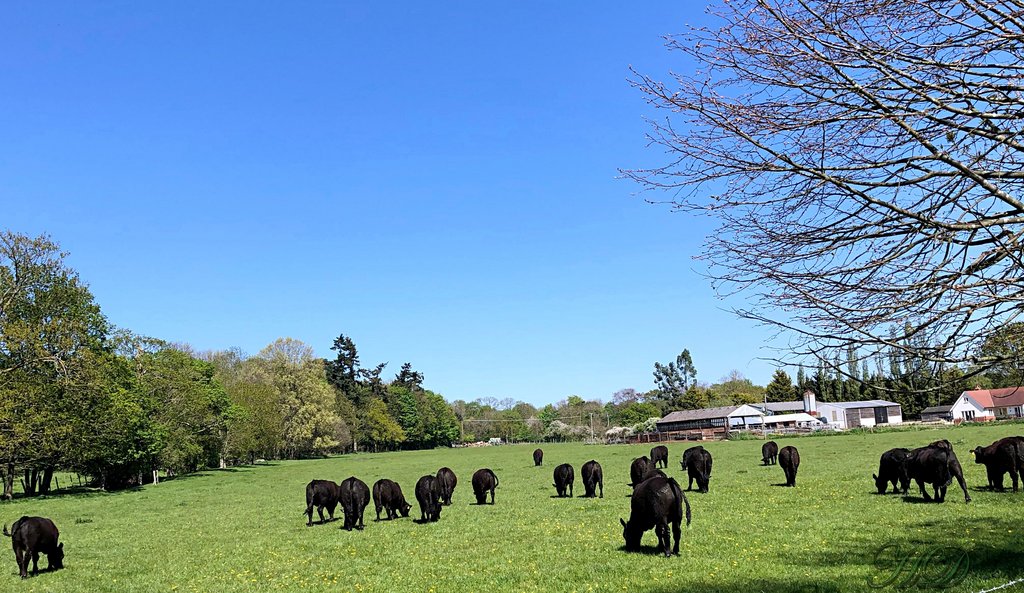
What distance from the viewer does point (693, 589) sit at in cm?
967

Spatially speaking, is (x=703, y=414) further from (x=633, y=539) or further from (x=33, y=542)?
(x=33, y=542)

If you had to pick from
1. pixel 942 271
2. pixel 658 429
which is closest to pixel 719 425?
pixel 658 429

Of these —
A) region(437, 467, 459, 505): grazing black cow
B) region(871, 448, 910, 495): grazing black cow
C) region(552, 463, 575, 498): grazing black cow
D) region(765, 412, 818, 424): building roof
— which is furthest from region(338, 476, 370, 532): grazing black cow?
region(765, 412, 818, 424): building roof

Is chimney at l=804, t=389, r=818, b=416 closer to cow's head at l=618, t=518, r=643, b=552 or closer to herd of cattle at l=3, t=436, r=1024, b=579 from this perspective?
herd of cattle at l=3, t=436, r=1024, b=579

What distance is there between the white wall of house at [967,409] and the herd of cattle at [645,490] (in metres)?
109

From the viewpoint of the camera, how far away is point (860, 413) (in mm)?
102250

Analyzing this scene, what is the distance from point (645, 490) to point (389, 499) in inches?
424

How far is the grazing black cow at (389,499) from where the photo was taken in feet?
69.7

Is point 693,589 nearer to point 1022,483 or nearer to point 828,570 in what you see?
point 828,570

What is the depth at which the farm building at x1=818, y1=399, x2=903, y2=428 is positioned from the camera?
9962cm

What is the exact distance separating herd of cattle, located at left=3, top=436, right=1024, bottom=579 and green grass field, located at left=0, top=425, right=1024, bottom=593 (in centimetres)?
49

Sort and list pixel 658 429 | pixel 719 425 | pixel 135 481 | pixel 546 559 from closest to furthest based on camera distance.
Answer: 1. pixel 546 559
2. pixel 135 481
3. pixel 719 425
4. pixel 658 429

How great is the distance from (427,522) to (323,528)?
10.0 feet

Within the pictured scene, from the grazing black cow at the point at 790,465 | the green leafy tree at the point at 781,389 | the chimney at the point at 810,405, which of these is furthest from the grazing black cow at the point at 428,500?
the green leafy tree at the point at 781,389
